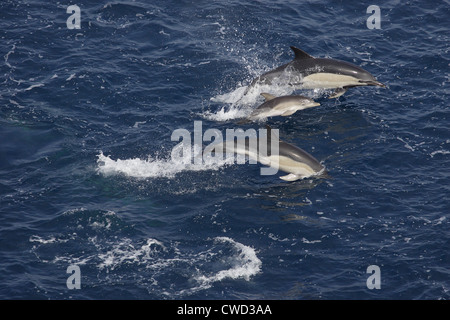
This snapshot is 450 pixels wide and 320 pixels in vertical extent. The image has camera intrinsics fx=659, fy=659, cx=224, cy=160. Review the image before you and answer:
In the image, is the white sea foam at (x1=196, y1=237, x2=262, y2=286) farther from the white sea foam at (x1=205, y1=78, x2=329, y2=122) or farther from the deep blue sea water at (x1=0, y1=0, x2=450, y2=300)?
the white sea foam at (x1=205, y1=78, x2=329, y2=122)

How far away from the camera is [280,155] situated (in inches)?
1310

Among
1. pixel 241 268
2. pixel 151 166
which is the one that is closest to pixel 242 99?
pixel 151 166

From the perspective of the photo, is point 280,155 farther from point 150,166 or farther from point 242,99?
point 242,99

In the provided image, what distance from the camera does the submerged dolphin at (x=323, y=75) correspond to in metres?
39.8

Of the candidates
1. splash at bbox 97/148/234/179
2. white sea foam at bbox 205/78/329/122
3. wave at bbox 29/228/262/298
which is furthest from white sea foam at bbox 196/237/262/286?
white sea foam at bbox 205/78/329/122

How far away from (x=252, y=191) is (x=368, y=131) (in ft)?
29.6

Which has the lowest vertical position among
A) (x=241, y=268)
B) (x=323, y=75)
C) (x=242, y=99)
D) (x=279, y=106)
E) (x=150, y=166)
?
(x=241, y=268)

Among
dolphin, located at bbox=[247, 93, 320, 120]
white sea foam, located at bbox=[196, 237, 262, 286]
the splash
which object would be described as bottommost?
white sea foam, located at bbox=[196, 237, 262, 286]

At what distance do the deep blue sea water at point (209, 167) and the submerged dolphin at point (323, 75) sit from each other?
1.00 m

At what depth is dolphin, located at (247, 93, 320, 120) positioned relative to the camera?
37781mm

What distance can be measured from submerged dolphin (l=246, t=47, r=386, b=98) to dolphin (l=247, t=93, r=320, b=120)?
202cm

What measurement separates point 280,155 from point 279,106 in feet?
17.3

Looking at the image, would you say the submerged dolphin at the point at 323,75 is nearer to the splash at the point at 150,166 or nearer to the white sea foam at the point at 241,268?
the splash at the point at 150,166
